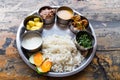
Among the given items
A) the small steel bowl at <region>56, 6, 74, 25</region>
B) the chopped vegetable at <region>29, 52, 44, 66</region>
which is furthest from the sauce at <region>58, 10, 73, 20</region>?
the chopped vegetable at <region>29, 52, 44, 66</region>

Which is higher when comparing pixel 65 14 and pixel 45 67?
pixel 65 14

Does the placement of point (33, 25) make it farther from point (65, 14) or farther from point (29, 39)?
point (65, 14)

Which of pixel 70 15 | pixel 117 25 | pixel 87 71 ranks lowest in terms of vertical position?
pixel 87 71

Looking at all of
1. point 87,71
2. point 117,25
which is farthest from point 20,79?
point 117,25

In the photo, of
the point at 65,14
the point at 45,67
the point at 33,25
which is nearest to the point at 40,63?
the point at 45,67

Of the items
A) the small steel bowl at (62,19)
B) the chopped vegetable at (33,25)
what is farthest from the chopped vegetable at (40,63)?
the small steel bowl at (62,19)

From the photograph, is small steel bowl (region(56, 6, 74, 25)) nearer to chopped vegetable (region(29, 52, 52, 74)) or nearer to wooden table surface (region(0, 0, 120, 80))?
wooden table surface (region(0, 0, 120, 80))

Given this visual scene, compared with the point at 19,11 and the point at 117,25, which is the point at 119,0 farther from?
the point at 19,11
